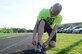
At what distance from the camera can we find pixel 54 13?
29.3 ft

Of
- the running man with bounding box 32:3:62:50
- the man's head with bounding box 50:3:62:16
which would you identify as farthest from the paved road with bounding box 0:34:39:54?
the man's head with bounding box 50:3:62:16

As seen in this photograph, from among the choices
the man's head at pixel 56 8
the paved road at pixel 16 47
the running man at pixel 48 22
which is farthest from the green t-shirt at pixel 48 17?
the paved road at pixel 16 47

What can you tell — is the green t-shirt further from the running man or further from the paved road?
the paved road

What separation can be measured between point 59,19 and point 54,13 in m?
0.88

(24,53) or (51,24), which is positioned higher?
(51,24)

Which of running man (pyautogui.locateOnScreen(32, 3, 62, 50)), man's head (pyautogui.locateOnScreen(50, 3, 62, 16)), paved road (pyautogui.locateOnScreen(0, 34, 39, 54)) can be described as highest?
man's head (pyautogui.locateOnScreen(50, 3, 62, 16))

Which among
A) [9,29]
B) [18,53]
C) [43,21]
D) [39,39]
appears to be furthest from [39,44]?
[9,29]

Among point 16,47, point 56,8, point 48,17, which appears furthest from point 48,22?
point 16,47

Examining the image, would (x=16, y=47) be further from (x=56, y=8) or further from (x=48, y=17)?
(x=56, y=8)

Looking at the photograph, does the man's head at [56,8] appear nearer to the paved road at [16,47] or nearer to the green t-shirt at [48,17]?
the green t-shirt at [48,17]

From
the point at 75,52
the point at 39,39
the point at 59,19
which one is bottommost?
the point at 75,52

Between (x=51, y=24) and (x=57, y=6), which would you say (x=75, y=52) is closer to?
(x=51, y=24)

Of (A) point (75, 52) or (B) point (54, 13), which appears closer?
(B) point (54, 13)

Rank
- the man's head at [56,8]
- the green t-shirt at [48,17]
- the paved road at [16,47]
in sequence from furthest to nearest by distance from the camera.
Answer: the paved road at [16,47] → the green t-shirt at [48,17] → the man's head at [56,8]
